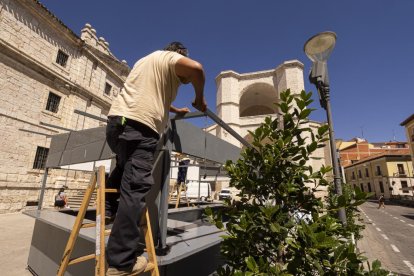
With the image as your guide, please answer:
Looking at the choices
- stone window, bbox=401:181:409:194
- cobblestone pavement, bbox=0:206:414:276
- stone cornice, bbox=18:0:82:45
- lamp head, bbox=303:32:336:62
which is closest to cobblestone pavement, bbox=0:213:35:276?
cobblestone pavement, bbox=0:206:414:276

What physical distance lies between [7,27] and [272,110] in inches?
1262

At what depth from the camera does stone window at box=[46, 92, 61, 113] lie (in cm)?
1620

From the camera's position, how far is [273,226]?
5.20 ft

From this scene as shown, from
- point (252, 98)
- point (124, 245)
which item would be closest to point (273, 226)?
point (124, 245)

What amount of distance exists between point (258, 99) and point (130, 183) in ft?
118

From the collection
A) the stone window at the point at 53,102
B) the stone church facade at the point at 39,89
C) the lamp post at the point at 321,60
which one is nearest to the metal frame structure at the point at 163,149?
the lamp post at the point at 321,60

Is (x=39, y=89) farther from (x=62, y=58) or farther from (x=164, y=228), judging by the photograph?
(x=164, y=228)

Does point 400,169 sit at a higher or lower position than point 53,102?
lower

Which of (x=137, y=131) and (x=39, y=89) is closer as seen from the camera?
(x=137, y=131)

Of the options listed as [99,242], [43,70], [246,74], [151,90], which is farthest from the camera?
[246,74]

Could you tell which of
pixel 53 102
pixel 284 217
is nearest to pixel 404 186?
pixel 284 217

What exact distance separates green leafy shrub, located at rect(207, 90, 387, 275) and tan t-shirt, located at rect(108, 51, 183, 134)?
846mm

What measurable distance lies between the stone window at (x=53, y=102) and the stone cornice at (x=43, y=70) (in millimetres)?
1105

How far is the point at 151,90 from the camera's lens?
1.93 m
